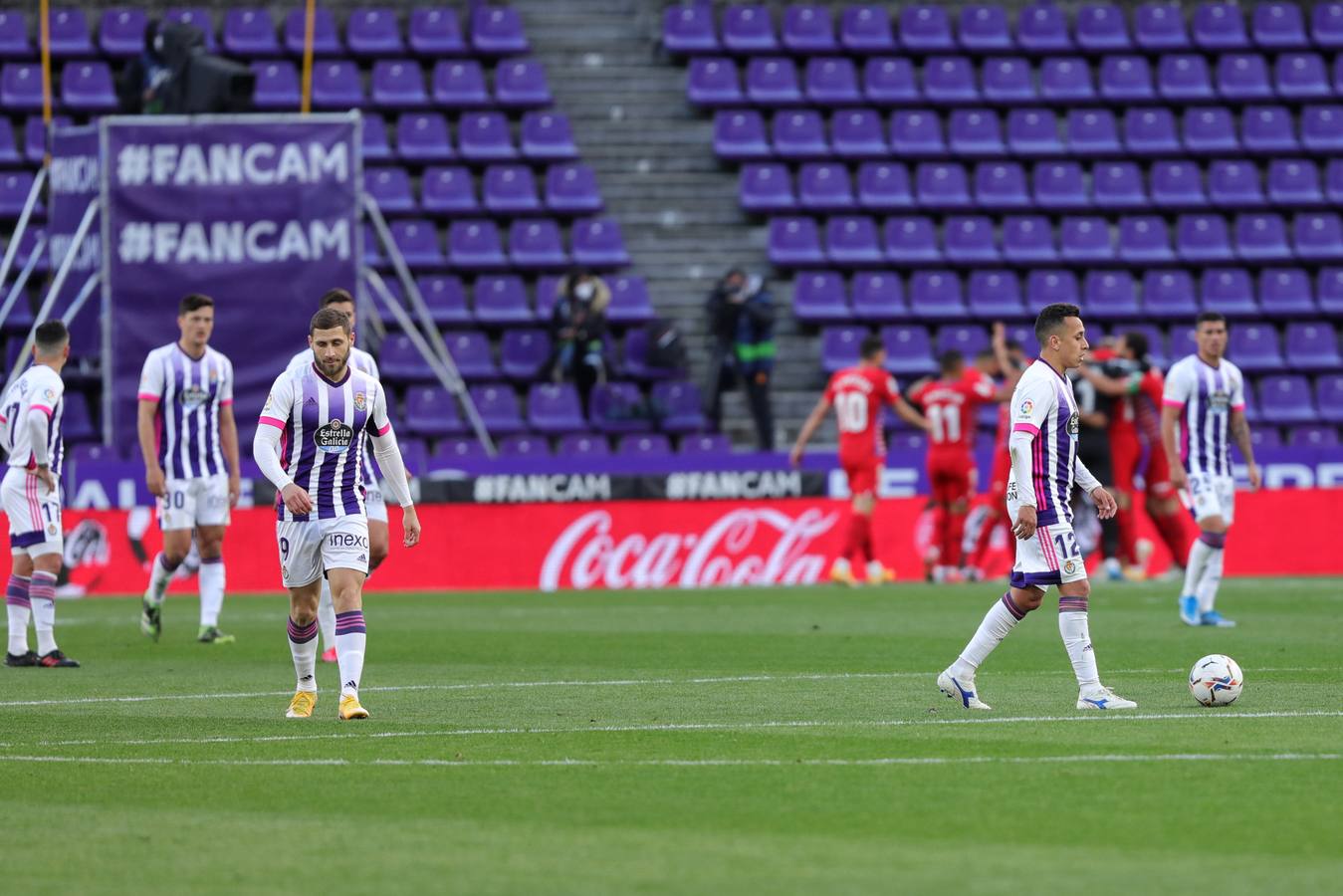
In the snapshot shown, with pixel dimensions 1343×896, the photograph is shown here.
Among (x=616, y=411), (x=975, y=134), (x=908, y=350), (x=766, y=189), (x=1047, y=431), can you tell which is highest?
(x=975, y=134)

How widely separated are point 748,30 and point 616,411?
7.80 m

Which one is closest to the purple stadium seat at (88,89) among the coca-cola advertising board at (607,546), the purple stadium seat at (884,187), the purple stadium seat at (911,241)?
the coca-cola advertising board at (607,546)

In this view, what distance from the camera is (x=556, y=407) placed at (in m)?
26.9

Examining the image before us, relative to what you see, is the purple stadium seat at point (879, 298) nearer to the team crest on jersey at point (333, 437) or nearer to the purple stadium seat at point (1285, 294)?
the purple stadium seat at point (1285, 294)

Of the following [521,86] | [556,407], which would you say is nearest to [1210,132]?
[521,86]

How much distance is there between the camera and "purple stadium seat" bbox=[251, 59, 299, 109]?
96.0 feet

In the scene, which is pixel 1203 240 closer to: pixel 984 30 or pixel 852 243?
pixel 984 30

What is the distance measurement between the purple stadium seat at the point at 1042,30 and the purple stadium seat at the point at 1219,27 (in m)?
2.01

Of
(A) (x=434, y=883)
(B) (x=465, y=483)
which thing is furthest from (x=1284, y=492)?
(A) (x=434, y=883)

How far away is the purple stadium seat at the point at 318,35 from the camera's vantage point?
1195 inches

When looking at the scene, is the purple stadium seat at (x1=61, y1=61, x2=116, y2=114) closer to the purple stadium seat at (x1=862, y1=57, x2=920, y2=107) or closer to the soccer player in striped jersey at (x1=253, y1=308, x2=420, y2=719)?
the purple stadium seat at (x1=862, y1=57, x2=920, y2=107)

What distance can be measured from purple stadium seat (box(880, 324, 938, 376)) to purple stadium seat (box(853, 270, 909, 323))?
0.86 feet

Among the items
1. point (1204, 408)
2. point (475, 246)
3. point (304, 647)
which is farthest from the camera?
point (475, 246)

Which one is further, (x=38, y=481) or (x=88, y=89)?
(x=88, y=89)
